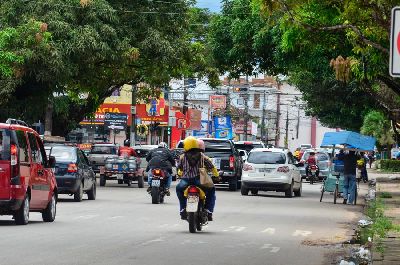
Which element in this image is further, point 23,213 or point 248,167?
point 248,167

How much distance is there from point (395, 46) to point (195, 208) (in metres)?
9.26

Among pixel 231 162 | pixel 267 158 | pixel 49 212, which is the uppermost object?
pixel 267 158

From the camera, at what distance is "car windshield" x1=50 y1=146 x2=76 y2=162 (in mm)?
31062

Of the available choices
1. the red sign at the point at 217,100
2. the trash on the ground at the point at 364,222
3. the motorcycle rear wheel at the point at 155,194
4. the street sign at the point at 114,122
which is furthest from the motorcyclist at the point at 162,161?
the red sign at the point at 217,100

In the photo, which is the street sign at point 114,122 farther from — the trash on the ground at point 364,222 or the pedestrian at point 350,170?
the trash on the ground at point 364,222

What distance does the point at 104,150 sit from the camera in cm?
4794

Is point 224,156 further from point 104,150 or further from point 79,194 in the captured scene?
point 79,194

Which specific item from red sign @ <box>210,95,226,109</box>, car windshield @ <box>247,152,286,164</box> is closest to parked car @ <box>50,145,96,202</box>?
car windshield @ <box>247,152,286,164</box>

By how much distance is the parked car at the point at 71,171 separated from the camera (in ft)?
100

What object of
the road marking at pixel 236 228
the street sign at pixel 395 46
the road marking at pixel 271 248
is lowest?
the road marking at pixel 236 228

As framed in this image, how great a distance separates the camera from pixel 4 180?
63.8 ft

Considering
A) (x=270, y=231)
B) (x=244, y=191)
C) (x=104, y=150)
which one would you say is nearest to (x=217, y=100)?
(x=104, y=150)

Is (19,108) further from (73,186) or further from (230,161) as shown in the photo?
(73,186)

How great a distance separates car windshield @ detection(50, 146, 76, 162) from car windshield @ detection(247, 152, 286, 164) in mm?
8895
